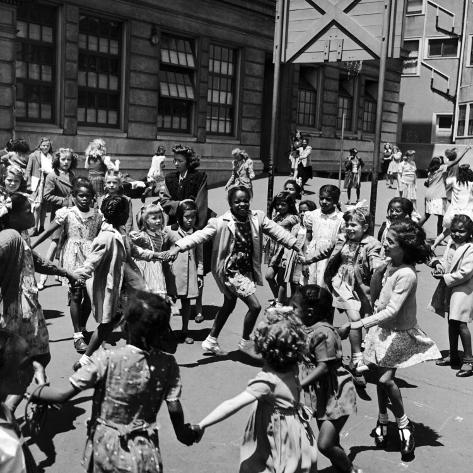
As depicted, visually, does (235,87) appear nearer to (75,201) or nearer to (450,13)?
(75,201)

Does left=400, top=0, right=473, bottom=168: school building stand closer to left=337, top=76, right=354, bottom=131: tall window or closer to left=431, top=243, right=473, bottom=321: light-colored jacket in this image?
left=337, top=76, right=354, bottom=131: tall window

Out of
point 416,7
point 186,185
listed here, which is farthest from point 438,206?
point 416,7

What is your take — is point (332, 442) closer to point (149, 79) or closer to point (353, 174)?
point (149, 79)

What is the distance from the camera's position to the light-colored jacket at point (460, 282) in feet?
21.9

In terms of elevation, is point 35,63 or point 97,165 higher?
point 35,63

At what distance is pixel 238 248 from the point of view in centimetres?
680

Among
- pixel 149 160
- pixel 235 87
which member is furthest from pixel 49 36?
pixel 235 87

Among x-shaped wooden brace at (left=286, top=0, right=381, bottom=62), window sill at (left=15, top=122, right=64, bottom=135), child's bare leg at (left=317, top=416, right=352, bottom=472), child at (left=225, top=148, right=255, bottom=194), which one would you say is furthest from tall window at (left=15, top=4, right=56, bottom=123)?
child's bare leg at (left=317, top=416, right=352, bottom=472)

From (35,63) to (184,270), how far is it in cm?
1185

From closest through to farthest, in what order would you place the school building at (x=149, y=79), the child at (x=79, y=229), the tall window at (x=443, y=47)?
the child at (x=79, y=229) → the school building at (x=149, y=79) → the tall window at (x=443, y=47)

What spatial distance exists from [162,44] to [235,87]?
339cm

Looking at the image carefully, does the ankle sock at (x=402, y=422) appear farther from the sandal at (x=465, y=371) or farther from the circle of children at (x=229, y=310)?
the sandal at (x=465, y=371)

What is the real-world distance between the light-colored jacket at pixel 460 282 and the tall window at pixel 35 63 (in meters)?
13.3

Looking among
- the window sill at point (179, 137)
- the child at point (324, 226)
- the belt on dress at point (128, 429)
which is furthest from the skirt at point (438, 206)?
the belt on dress at point (128, 429)
